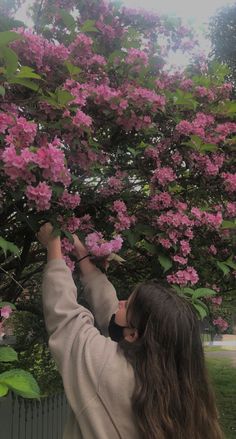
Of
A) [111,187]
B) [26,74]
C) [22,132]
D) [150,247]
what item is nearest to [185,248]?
[150,247]

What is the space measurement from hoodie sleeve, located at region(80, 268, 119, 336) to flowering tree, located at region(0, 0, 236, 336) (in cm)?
13

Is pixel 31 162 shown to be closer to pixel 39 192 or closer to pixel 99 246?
pixel 39 192

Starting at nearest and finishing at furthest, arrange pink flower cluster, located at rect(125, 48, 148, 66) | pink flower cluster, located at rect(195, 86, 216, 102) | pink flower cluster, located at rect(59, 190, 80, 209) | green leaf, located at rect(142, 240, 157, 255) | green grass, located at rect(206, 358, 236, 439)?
pink flower cluster, located at rect(59, 190, 80, 209)
green leaf, located at rect(142, 240, 157, 255)
pink flower cluster, located at rect(125, 48, 148, 66)
pink flower cluster, located at rect(195, 86, 216, 102)
green grass, located at rect(206, 358, 236, 439)

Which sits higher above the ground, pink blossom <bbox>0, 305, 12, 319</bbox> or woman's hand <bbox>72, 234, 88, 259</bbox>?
woman's hand <bbox>72, 234, 88, 259</bbox>

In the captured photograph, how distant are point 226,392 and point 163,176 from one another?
1027 centimetres

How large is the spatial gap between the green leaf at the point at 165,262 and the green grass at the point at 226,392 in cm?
394

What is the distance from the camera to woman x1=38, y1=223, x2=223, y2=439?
173cm

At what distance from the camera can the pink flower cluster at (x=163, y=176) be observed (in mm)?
3258

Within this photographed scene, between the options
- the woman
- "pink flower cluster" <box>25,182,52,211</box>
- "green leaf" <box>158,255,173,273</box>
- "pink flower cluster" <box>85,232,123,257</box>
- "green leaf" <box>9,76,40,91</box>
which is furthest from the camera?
"green leaf" <box>158,255,173,273</box>

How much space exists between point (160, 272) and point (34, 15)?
1945mm

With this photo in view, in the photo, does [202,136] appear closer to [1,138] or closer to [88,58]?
[88,58]

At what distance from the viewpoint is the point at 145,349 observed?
1.79 m

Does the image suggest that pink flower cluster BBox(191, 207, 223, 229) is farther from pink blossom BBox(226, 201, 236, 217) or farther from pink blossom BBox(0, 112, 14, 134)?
pink blossom BBox(0, 112, 14, 134)

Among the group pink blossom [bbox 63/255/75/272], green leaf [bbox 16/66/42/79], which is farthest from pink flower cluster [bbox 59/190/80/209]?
green leaf [bbox 16/66/42/79]
